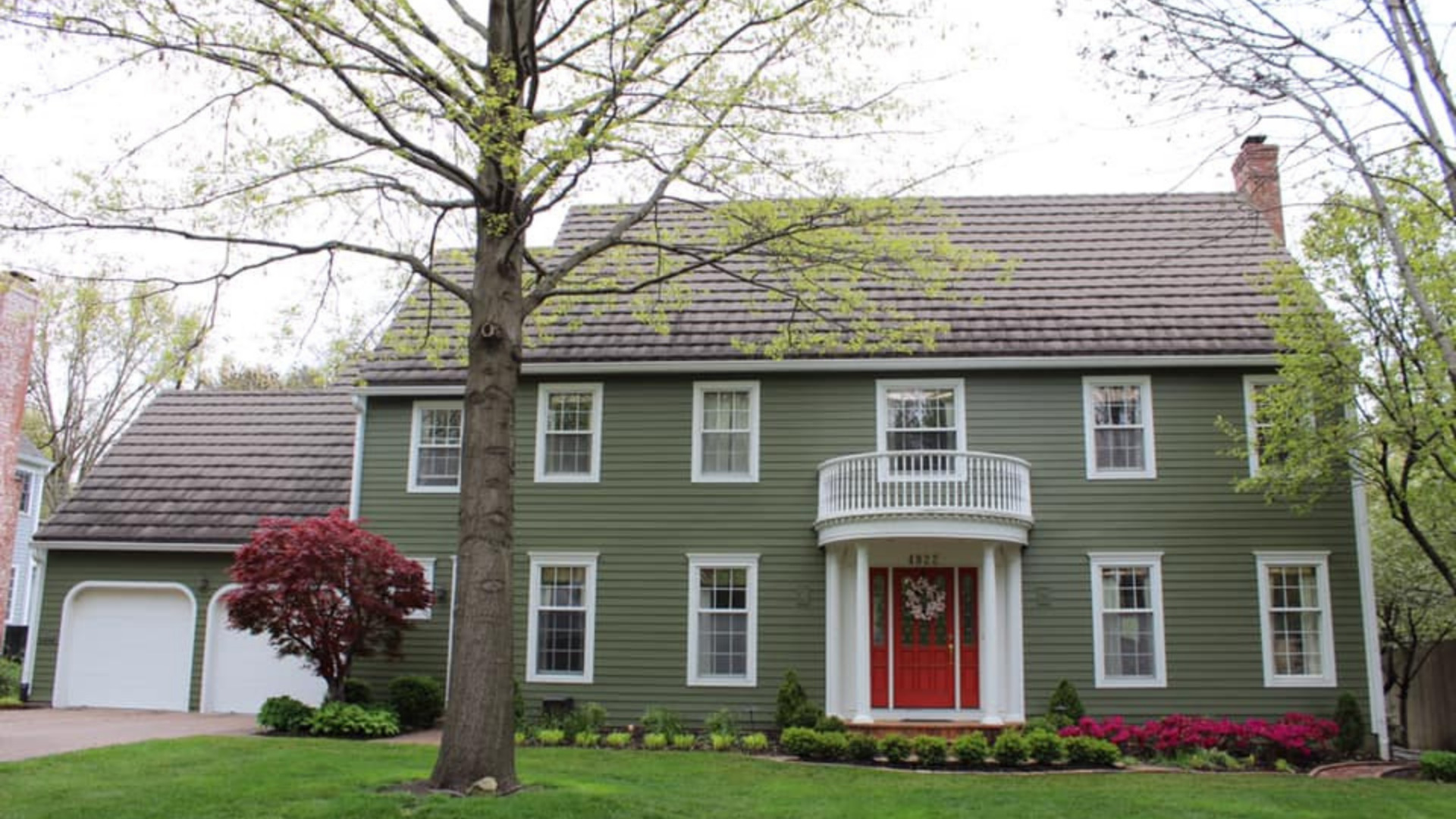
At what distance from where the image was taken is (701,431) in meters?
17.5

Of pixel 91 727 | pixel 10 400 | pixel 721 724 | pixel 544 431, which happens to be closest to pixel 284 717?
pixel 91 727

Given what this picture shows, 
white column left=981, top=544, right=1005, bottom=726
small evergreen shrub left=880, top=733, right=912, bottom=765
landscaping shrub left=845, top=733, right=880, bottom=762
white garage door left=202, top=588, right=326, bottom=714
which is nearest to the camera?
small evergreen shrub left=880, top=733, right=912, bottom=765

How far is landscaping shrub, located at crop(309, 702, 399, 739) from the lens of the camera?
14.9 metres

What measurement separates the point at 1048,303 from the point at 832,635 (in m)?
6.17

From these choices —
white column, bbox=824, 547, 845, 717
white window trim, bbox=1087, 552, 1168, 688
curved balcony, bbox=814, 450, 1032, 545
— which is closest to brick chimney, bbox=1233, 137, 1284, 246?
white window trim, bbox=1087, 552, 1168, 688

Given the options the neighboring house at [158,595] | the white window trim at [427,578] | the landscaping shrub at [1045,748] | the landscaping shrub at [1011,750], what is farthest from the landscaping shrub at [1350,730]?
the neighboring house at [158,595]

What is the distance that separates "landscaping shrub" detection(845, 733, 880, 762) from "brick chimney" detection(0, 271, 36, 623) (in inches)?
671

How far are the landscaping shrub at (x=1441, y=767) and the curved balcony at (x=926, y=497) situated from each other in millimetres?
5357

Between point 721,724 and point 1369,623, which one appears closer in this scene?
point 721,724

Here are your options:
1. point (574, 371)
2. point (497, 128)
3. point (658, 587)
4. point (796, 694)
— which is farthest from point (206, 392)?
point (497, 128)

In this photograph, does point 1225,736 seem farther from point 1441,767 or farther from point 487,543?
point 487,543

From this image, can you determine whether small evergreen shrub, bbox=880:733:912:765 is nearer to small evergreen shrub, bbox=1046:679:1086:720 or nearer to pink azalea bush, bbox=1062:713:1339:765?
pink azalea bush, bbox=1062:713:1339:765

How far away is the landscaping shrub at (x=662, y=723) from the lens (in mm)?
15483

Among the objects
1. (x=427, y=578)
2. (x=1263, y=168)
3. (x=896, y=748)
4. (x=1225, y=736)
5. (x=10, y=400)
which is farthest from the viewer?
(x=10, y=400)
